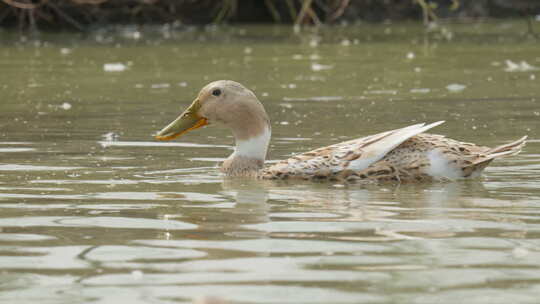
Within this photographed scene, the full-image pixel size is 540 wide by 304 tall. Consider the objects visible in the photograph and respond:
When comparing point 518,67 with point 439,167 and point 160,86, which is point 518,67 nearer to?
point 160,86

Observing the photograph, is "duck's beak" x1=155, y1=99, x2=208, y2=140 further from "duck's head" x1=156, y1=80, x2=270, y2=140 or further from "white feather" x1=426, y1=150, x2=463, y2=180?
"white feather" x1=426, y1=150, x2=463, y2=180

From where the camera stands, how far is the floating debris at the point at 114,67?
17.0 meters

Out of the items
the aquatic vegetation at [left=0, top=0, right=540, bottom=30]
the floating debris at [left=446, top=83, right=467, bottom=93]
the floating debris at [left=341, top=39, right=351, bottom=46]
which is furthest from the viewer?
the aquatic vegetation at [left=0, top=0, right=540, bottom=30]

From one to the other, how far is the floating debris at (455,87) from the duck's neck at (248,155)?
18.3 feet

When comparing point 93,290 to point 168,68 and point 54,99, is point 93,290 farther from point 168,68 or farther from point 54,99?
point 168,68

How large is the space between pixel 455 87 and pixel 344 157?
6.34m

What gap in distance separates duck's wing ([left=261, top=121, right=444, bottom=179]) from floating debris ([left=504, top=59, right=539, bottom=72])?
8152mm

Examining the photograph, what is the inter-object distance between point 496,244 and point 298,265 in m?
1.04

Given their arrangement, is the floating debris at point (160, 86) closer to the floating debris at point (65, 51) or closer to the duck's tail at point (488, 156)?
the floating debris at point (65, 51)

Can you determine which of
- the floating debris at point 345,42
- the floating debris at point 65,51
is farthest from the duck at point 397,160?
the floating debris at point 345,42

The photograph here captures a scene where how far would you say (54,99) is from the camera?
13.6m

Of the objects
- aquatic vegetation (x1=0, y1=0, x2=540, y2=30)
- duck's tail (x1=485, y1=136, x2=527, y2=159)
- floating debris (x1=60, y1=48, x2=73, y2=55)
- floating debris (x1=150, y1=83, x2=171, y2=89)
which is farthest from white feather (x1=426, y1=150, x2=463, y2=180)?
aquatic vegetation (x1=0, y1=0, x2=540, y2=30)

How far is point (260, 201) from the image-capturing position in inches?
288

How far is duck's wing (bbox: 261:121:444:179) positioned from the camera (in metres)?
7.89
